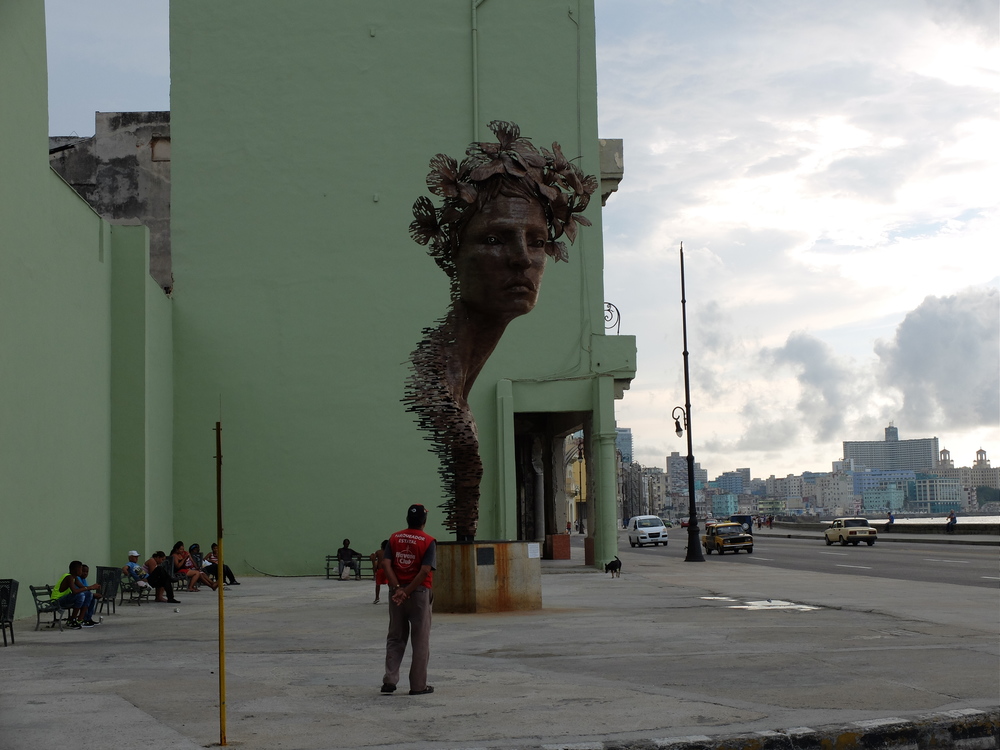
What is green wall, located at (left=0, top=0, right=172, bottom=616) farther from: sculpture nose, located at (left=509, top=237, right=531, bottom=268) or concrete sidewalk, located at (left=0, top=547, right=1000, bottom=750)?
sculpture nose, located at (left=509, top=237, right=531, bottom=268)

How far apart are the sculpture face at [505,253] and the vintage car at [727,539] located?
113 ft

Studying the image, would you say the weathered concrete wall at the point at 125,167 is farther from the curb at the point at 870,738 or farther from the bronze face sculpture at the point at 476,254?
the curb at the point at 870,738

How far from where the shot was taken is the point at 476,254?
16.0 meters

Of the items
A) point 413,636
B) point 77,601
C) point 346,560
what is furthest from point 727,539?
point 413,636

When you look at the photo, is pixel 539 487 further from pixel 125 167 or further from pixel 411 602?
pixel 411 602

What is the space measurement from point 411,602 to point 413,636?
0.29 metres

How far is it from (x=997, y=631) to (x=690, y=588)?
32.0 ft

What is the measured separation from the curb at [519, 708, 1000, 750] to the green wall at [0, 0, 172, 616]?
14.0m

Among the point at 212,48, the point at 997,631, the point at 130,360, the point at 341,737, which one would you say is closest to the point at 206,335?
the point at 130,360

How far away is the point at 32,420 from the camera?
63.4ft

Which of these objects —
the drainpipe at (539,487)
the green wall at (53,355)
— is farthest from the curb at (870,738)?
the drainpipe at (539,487)

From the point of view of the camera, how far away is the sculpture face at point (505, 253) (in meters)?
15.8

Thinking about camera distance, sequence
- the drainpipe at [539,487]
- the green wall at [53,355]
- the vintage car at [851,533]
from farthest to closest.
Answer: the vintage car at [851,533] → the drainpipe at [539,487] → the green wall at [53,355]

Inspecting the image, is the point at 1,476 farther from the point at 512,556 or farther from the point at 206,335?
the point at 206,335
